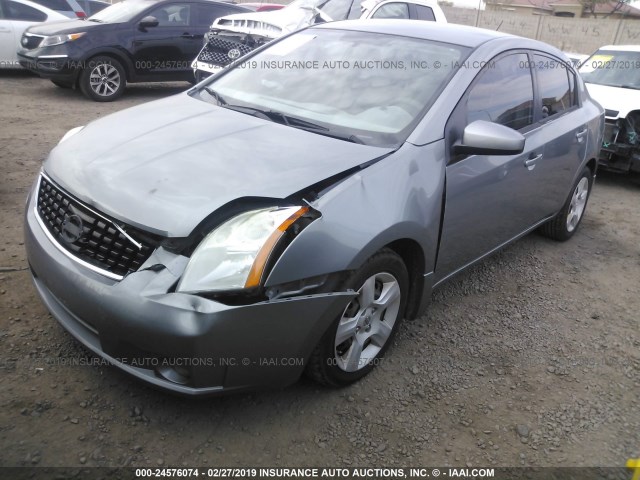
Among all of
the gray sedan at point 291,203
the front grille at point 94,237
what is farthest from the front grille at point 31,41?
the front grille at point 94,237

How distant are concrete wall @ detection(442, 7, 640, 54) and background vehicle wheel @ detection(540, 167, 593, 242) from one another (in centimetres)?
2035

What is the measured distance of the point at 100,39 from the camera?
829cm

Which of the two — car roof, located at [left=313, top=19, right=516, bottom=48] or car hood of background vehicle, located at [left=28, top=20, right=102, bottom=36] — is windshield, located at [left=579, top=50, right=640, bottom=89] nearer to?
car roof, located at [left=313, top=19, right=516, bottom=48]

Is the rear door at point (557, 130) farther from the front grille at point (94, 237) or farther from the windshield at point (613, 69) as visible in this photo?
the windshield at point (613, 69)

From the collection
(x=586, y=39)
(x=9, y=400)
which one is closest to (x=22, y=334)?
(x=9, y=400)

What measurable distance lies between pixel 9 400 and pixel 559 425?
2486 mm

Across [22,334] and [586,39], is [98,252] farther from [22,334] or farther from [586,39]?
[586,39]

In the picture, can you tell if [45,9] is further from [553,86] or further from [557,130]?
[557,130]

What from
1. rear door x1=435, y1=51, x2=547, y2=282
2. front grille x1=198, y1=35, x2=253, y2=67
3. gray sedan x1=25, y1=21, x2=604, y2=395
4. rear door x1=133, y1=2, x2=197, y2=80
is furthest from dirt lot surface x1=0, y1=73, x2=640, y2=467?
rear door x1=133, y1=2, x2=197, y2=80

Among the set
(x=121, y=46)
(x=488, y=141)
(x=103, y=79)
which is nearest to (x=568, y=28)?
(x=121, y=46)

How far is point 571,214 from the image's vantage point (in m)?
4.67

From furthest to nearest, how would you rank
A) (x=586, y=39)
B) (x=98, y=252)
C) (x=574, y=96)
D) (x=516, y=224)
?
(x=586, y=39), (x=574, y=96), (x=516, y=224), (x=98, y=252)

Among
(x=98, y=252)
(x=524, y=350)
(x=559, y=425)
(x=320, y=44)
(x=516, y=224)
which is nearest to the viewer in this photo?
(x=98, y=252)

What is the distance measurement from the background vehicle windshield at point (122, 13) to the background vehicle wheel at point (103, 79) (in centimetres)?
75
